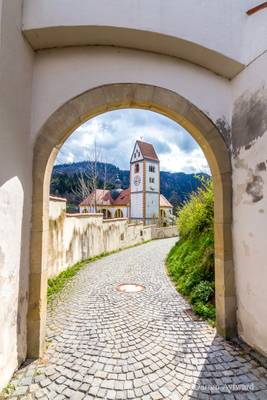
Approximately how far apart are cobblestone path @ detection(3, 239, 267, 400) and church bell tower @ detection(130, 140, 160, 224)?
31379mm

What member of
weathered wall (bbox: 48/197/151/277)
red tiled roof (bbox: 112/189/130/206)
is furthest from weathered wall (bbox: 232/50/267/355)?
red tiled roof (bbox: 112/189/130/206)

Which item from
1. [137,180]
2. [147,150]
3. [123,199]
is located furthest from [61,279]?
[123,199]

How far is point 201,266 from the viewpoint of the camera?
493cm

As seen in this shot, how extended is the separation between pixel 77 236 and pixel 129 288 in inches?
139

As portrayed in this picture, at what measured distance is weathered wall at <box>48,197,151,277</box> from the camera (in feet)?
20.6

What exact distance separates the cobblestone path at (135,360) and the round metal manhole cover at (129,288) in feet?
2.95

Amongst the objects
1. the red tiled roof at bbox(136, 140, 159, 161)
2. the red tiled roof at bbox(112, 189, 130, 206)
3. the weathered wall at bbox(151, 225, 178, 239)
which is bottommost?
the weathered wall at bbox(151, 225, 178, 239)

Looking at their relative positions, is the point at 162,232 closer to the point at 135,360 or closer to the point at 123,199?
the point at 135,360

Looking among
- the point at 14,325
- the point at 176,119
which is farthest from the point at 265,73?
the point at 14,325

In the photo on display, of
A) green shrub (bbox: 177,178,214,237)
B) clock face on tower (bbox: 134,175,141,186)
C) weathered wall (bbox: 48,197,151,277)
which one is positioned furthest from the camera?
clock face on tower (bbox: 134,175,141,186)

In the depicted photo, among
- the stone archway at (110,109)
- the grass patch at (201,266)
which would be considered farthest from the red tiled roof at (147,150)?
the stone archway at (110,109)

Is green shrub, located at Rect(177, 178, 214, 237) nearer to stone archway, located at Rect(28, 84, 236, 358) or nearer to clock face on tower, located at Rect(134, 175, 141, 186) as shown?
stone archway, located at Rect(28, 84, 236, 358)

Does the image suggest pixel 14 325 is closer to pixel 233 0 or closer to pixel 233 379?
pixel 233 379

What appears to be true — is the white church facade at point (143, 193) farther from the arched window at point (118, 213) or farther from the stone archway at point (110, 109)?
the stone archway at point (110, 109)
